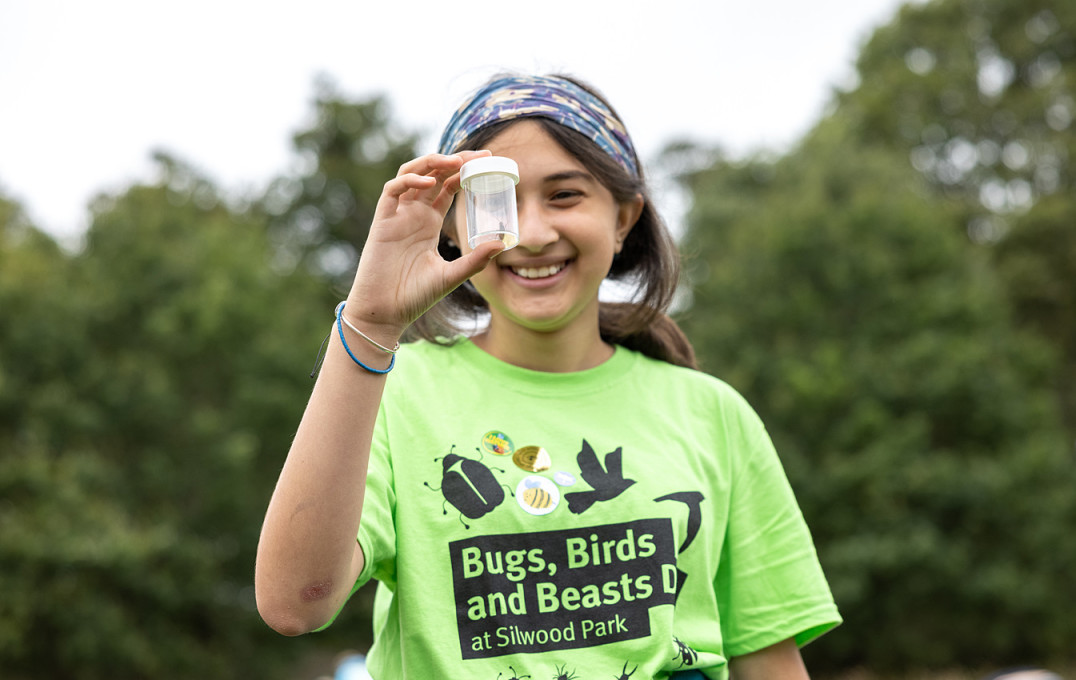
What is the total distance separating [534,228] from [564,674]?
827 mm

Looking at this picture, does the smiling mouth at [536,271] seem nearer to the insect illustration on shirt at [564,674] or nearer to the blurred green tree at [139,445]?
the insect illustration on shirt at [564,674]

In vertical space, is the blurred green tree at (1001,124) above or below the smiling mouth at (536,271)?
above

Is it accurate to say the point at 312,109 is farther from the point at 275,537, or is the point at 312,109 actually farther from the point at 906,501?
the point at 275,537

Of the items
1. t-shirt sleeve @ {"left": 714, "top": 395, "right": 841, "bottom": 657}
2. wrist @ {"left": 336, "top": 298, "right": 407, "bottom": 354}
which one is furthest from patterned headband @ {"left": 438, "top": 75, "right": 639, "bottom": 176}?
t-shirt sleeve @ {"left": 714, "top": 395, "right": 841, "bottom": 657}

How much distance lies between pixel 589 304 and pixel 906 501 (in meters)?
16.3

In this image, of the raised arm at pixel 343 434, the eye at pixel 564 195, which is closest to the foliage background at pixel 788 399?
the eye at pixel 564 195

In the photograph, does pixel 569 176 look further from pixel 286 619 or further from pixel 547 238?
pixel 286 619

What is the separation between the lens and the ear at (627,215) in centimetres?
228

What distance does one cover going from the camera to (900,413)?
1792 centimetres

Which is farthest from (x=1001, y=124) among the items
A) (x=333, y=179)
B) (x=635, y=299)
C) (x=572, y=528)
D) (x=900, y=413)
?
(x=572, y=528)

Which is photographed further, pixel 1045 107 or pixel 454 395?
pixel 1045 107

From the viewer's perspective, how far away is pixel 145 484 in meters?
16.3

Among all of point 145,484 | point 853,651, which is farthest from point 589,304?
point 853,651

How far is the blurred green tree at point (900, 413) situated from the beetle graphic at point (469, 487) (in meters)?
15.5
